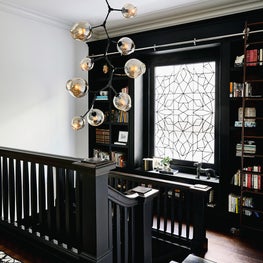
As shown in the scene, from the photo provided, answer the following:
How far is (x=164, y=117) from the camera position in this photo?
4348 millimetres

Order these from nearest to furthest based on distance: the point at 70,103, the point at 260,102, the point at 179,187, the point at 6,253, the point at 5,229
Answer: the point at 6,253 → the point at 5,229 → the point at 179,187 → the point at 260,102 → the point at 70,103

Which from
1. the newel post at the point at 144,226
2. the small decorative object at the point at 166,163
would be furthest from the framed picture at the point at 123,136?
the newel post at the point at 144,226

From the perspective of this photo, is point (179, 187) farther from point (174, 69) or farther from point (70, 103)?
point (70, 103)

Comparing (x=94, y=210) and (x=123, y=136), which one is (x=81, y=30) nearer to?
(x=94, y=210)

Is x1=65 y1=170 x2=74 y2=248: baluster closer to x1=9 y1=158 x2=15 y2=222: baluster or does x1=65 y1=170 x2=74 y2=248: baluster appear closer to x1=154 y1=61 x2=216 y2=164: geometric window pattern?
x1=9 y1=158 x2=15 y2=222: baluster

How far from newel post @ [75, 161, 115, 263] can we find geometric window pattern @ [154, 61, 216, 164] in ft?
7.94

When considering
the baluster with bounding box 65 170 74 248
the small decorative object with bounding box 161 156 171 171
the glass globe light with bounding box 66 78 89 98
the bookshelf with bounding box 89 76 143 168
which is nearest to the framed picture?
the bookshelf with bounding box 89 76 143 168

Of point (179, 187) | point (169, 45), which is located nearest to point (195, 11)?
point (169, 45)

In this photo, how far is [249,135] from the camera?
11.3 feet

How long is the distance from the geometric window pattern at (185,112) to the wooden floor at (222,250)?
1.13 metres

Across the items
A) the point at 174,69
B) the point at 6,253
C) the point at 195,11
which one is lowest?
the point at 6,253

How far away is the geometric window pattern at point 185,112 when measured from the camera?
393 cm

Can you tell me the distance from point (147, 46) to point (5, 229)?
3.09 m

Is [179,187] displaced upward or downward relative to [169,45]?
downward
